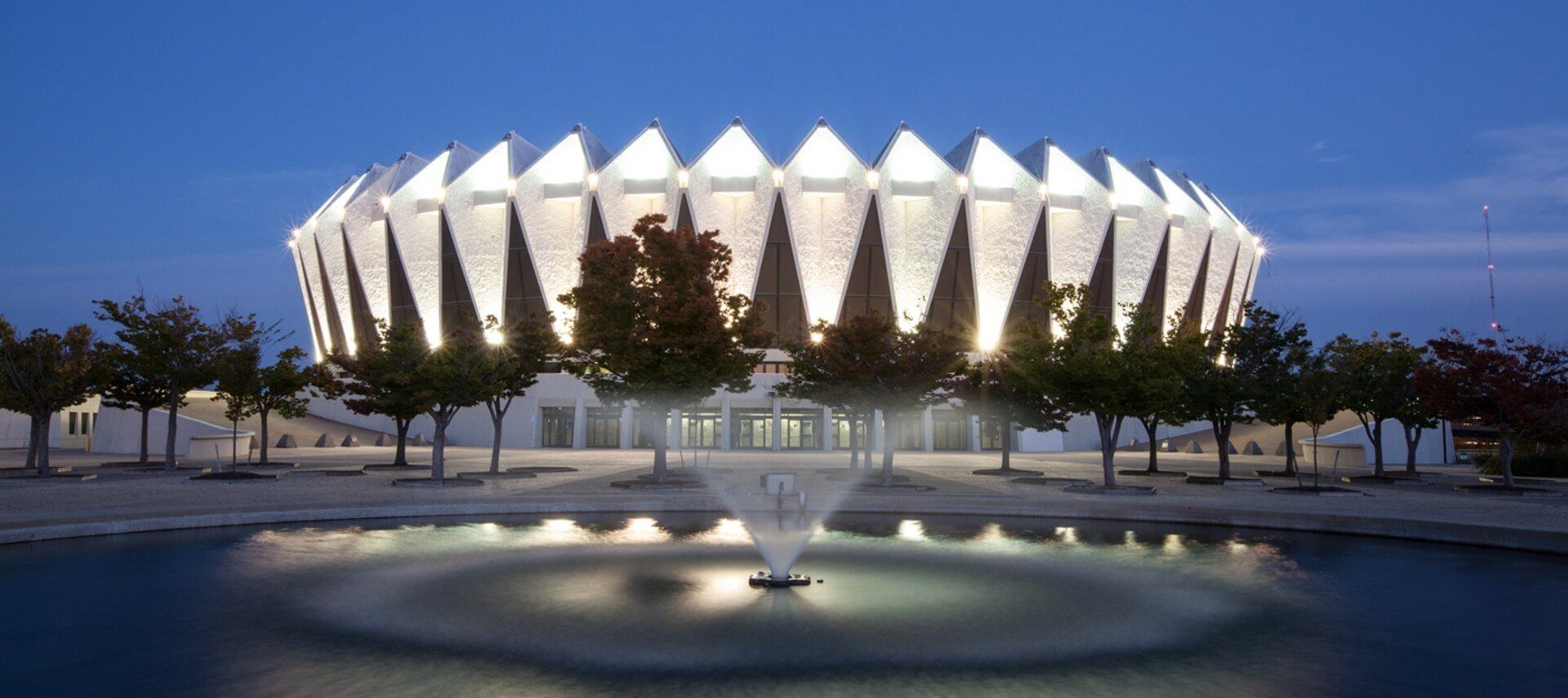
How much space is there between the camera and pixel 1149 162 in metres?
63.5

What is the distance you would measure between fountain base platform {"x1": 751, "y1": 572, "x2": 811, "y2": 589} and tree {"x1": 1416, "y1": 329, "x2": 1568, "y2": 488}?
23.5m

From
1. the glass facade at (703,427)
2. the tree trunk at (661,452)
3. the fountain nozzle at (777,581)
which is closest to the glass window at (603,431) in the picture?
the glass facade at (703,427)

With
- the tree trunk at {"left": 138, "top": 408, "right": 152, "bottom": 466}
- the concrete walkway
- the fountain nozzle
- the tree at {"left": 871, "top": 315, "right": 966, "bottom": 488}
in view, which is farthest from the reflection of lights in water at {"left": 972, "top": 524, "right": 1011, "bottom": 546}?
Result: the tree trunk at {"left": 138, "top": 408, "right": 152, "bottom": 466}

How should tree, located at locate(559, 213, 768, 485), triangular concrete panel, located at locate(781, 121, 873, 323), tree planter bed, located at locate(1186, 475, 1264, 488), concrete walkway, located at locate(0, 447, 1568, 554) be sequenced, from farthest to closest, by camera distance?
triangular concrete panel, located at locate(781, 121, 873, 323) → tree planter bed, located at locate(1186, 475, 1264, 488) → tree, located at locate(559, 213, 768, 485) → concrete walkway, located at locate(0, 447, 1568, 554)

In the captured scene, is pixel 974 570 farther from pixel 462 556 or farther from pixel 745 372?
pixel 745 372

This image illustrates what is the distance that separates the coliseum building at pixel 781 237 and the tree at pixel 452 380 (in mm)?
25240

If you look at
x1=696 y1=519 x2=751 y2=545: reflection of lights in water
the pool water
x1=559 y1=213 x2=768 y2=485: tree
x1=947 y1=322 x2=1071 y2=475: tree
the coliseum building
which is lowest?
the pool water

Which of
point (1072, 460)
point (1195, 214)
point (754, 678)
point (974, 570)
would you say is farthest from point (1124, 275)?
point (754, 678)

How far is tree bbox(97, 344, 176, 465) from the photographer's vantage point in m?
32.7

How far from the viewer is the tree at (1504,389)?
26.9 meters

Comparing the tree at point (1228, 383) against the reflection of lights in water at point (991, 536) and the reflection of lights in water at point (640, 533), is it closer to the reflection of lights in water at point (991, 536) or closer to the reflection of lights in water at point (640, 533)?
the reflection of lights in water at point (991, 536)

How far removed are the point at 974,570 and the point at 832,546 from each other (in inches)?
115

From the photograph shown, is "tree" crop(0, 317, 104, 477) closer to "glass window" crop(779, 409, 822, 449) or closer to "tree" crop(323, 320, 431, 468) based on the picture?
"tree" crop(323, 320, 431, 468)

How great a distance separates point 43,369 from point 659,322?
19.1m
